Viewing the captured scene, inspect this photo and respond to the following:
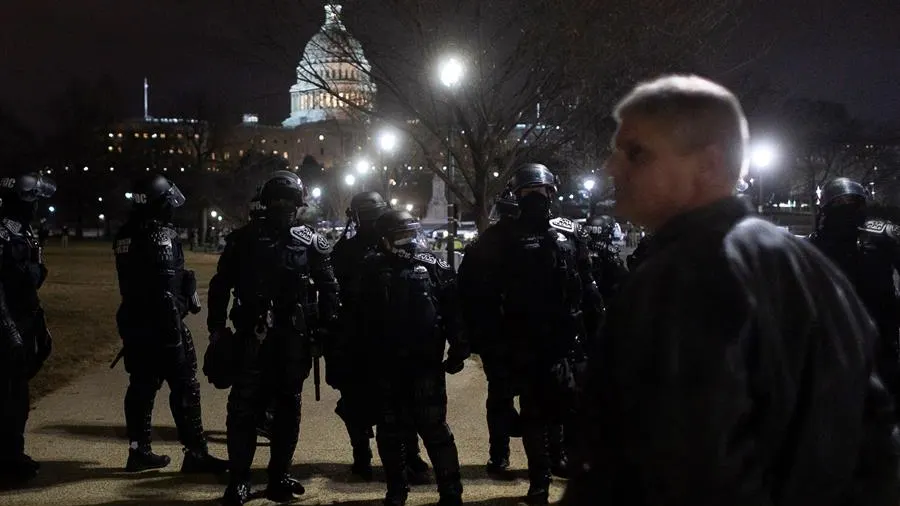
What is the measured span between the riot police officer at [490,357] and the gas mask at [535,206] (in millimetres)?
148

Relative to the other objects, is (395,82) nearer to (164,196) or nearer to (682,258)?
(164,196)

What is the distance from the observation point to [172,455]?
7.06m

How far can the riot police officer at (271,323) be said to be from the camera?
18.6 feet

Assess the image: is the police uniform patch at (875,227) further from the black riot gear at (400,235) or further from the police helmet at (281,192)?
the police helmet at (281,192)

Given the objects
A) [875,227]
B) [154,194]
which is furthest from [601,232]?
[154,194]

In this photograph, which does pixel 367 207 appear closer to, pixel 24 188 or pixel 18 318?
pixel 24 188

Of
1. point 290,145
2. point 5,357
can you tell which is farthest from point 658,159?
point 290,145

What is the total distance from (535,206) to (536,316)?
84 cm

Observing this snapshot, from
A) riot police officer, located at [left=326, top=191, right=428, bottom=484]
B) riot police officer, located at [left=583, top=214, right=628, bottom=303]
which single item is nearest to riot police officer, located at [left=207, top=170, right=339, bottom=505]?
riot police officer, located at [left=326, top=191, right=428, bottom=484]

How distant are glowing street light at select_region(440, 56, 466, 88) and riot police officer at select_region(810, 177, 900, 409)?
5.64 meters

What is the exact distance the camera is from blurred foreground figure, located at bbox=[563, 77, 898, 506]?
1.66 metres

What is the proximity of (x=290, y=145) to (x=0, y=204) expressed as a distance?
132554 mm

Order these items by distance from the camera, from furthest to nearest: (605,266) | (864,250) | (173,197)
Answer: (605,266) < (864,250) < (173,197)

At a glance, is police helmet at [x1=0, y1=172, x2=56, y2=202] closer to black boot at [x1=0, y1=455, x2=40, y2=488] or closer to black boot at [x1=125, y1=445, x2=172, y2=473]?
black boot at [x1=0, y1=455, x2=40, y2=488]
